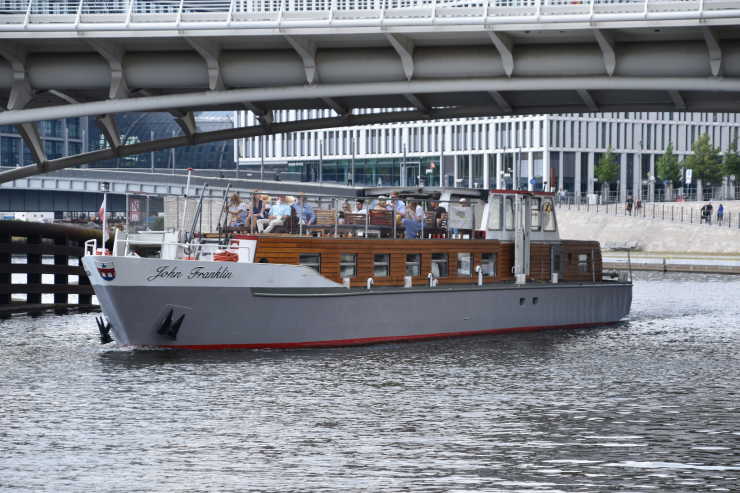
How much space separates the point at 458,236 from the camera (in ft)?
116

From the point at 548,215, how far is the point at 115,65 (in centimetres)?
1212

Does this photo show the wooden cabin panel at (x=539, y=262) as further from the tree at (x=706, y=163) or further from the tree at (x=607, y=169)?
the tree at (x=607, y=169)

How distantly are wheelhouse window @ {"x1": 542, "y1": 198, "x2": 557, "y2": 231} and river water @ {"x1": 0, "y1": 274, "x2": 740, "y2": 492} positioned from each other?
5.83 meters

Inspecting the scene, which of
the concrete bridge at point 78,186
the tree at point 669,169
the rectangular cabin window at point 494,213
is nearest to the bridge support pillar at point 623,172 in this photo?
the tree at point 669,169

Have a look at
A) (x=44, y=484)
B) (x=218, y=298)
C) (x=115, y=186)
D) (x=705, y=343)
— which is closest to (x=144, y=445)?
(x=44, y=484)

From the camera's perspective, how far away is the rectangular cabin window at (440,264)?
3320cm

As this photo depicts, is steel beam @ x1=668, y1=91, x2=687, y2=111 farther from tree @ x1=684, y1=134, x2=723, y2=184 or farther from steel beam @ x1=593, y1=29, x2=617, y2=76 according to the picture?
tree @ x1=684, y1=134, x2=723, y2=184

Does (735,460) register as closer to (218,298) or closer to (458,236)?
(218,298)

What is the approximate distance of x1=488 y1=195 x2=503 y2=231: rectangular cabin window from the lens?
3572cm

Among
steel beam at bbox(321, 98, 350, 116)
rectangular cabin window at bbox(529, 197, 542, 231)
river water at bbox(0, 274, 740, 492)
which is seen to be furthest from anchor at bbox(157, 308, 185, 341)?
rectangular cabin window at bbox(529, 197, 542, 231)

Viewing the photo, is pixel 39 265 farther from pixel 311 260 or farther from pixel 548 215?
pixel 548 215

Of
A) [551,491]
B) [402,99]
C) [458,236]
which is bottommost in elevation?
[551,491]

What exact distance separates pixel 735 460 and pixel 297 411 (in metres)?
6.69

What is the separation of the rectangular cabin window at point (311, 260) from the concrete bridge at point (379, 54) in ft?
14.0
